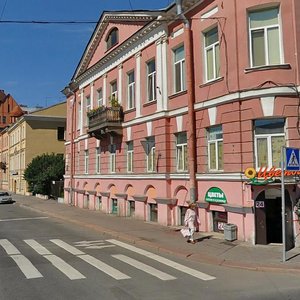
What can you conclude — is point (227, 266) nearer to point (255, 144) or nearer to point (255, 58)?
point (255, 144)

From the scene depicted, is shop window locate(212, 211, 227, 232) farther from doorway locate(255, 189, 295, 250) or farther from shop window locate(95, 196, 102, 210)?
shop window locate(95, 196, 102, 210)

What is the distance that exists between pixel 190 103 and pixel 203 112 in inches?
32.9

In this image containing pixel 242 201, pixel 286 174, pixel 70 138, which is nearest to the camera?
pixel 286 174

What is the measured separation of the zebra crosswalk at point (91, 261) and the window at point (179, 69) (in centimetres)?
754

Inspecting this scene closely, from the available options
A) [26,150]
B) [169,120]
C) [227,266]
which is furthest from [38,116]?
[227,266]

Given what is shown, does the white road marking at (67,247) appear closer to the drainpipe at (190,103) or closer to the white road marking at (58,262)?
the white road marking at (58,262)

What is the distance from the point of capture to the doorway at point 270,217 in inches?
544

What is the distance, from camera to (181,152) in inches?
744

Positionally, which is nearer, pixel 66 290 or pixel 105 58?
pixel 66 290

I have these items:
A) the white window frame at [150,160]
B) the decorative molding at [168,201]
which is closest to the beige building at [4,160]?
the white window frame at [150,160]

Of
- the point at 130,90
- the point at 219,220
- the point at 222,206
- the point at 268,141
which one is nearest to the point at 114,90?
the point at 130,90

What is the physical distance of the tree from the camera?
44.3 meters

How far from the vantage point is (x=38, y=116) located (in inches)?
2103

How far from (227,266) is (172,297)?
3.65 m
